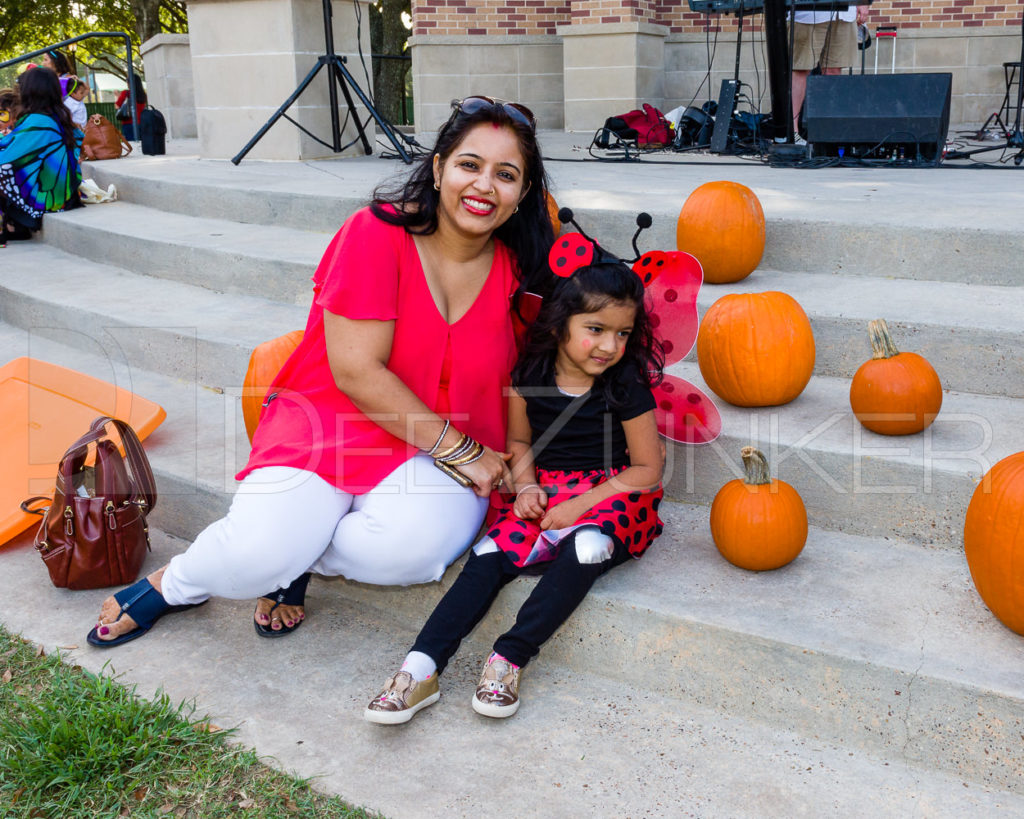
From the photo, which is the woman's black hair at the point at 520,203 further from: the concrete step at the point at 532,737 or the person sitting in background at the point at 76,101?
the person sitting in background at the point at 76,101

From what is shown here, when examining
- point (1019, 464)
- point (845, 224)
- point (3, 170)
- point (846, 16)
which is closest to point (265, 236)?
point (3, 170)

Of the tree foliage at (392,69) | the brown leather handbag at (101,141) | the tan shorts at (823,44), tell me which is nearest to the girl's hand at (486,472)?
the tan shorts at (823,44)

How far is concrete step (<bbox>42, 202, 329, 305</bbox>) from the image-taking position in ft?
14.8

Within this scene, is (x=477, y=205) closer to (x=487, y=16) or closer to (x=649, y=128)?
(x=649, y=128)

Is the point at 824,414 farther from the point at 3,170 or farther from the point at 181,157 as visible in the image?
the point at 181,157

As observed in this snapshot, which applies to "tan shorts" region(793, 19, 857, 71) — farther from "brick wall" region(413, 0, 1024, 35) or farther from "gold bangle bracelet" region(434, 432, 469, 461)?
"gold bangle bracelet" region(434, 432, 469, 461)

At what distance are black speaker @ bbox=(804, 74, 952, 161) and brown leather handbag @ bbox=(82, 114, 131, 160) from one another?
5771mm

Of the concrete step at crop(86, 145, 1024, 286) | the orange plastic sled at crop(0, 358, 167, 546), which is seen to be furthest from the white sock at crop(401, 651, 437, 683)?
the concrete step at crop(86, 145, 1024, 286)

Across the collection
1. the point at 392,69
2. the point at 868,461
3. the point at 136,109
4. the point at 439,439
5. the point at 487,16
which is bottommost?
the point at 868,461

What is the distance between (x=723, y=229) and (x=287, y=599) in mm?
1966

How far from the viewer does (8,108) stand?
8336 mm

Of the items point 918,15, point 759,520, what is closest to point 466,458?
point 759,520

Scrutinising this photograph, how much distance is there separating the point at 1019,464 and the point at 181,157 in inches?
295

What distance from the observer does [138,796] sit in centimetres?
207
